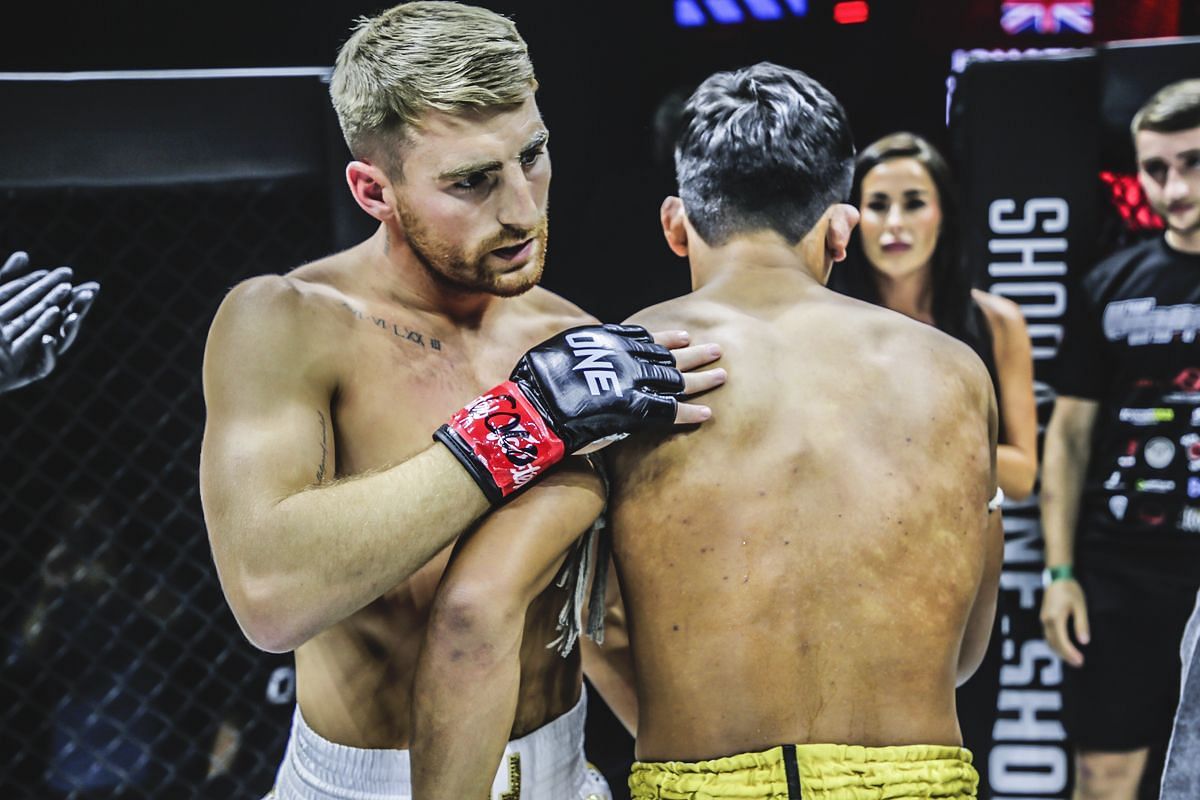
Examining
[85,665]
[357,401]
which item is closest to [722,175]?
[357,401]

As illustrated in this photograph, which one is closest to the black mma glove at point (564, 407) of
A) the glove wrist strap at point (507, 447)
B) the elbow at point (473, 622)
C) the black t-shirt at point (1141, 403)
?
the glove wrist strap at point (507, 447)

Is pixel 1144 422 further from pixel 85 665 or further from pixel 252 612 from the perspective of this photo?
pixel 85 665

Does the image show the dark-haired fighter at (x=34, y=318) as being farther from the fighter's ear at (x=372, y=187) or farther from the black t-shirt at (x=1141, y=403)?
the black t-shirt at (x=1141, y=403)

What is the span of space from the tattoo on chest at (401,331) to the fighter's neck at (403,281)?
0.04 m

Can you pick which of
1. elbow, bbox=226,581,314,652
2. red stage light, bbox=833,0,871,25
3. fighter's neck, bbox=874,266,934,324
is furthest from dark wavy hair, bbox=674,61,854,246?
red stage light, bbox=833,0,871,25

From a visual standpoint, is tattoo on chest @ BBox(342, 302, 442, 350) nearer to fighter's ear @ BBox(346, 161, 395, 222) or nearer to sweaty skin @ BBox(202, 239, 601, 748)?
sweaty skin @ BBox(202, 239, 601, 748)

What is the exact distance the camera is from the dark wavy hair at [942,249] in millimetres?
2541

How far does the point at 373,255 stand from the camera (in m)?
1.74

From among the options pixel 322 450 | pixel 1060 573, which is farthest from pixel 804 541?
pixel 1060 573

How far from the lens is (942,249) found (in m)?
2.60

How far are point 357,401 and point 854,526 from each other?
2.26 feet

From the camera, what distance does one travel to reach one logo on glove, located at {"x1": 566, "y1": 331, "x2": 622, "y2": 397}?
1402 mm

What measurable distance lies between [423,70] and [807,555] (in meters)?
0.82

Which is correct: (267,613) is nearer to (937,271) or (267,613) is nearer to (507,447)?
(507,447)
